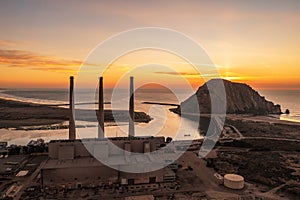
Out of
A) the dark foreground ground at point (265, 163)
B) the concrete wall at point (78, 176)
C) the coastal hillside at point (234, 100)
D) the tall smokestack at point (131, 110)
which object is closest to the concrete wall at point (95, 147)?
the concrete wall at point (78, 176)

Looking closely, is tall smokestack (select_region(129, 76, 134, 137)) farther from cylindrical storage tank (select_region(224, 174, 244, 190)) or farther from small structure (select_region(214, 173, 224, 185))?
cylindrical storage tank (select_region(224, 174, 244, 190))

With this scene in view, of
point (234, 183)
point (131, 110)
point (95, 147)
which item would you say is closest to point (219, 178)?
point (234, 183)

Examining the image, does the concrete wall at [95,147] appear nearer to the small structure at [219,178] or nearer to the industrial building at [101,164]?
the industrial building at [101,164]

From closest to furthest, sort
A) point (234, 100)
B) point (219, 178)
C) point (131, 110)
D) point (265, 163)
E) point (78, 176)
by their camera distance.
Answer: point (78, 176) < point (219, 178) < point (265, 163) < point (131, 110) < point (234, 100)

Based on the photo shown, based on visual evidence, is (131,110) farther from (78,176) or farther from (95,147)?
(78,176)

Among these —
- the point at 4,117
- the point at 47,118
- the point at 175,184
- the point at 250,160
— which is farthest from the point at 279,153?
the point at 4,117
